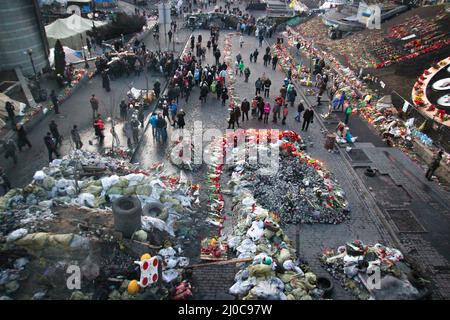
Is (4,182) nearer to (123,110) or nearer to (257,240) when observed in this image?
(123,110)

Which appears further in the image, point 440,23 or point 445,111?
point 440,23

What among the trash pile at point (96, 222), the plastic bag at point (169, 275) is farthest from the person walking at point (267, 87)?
the plastic bag at point (169, 275)

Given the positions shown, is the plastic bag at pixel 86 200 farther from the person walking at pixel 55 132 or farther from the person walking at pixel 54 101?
the person walking at pixel 54 101

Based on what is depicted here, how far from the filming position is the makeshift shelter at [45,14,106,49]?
26.2 m

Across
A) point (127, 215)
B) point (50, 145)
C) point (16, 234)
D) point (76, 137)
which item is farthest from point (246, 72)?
point (16, 234)

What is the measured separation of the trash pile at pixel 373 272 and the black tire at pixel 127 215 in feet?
18.1

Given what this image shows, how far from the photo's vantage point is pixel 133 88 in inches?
828

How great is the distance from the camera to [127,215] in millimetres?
9773

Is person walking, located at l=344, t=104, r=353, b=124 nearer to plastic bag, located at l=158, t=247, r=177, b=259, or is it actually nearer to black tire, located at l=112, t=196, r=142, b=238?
plastic bag, located at l=158, t=247, r=177, b=259

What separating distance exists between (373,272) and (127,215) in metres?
6.69

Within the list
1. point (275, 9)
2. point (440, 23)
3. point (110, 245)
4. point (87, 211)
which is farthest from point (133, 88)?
point (275, 9)

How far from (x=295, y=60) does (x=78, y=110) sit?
1677cm

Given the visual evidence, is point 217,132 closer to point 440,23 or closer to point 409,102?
point 409,102

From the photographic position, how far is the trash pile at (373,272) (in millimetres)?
9656
